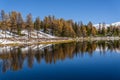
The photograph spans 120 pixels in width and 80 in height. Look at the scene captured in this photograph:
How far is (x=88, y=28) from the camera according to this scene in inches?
7667

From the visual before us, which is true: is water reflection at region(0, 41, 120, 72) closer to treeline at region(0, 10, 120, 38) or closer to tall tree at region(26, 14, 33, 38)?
treeline at region(0, 10, 120, 38)

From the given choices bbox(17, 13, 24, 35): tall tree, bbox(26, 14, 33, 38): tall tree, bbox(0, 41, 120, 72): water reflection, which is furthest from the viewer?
bbox(17, 13, 24, 35): tall tree

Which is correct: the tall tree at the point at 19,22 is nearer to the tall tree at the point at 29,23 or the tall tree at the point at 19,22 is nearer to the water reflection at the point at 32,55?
the tall tree at the point at 29,23

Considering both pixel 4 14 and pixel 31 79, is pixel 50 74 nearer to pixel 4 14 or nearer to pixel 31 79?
pixel 31 79

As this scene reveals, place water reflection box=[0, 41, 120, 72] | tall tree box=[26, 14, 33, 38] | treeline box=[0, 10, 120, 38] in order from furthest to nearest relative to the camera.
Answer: tall tree box=[26, 14, 33, 38] → treeline box=[0, 10, 120, 38] → water reflection box=[0, 41, 120, 72]

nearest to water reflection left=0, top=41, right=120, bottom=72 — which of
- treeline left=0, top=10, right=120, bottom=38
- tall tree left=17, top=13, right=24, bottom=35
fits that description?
treeline left=0, top=10, right=120, bottom=38

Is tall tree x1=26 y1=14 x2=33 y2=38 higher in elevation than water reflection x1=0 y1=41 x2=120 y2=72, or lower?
higher

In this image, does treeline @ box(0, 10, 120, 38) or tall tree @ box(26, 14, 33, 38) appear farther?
tall tree @ box(26, 14, 33, 38)

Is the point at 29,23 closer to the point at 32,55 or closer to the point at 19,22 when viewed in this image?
the point at 19,22

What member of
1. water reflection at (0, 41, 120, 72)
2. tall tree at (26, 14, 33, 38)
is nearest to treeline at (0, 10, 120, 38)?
tall tree at (26, 14, 33, 38)

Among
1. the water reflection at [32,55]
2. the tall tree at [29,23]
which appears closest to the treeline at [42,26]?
the tall tree at [29,23]

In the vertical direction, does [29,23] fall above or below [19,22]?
below

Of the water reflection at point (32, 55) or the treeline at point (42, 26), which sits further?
the treeline at point (42, 26)

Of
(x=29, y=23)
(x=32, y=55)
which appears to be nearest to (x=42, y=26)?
(x=29, y=23)
